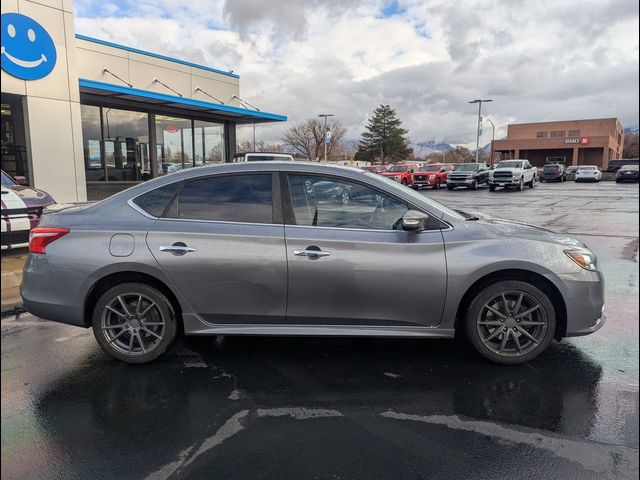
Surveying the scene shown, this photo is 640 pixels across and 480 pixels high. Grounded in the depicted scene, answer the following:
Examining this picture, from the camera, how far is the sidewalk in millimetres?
5935

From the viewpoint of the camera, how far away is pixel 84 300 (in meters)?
3.95

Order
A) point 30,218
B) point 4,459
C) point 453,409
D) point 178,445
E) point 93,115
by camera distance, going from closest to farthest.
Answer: point 4,459, point 178,445, point 453,409, point 30,218, point 93,115

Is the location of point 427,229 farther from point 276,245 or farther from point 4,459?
point 4,459

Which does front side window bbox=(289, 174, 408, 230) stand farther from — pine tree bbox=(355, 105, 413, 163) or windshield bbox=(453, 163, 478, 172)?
pine tree bbox=(355, 105, 413, 163)

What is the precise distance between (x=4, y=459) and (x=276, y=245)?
84.2 inches

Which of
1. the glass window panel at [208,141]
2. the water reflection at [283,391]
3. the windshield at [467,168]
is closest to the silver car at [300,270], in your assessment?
the water reflection at [283,391]

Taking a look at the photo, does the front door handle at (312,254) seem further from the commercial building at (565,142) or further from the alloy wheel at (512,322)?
the commercial building at (565,142)

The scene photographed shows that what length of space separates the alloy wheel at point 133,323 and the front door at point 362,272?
1.13 meters

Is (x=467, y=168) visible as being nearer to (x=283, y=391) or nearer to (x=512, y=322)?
(x=512, y=322)

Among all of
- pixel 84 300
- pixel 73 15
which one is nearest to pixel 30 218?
pixel 84 300

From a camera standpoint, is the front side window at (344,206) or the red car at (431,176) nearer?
the front side window at (344,206)

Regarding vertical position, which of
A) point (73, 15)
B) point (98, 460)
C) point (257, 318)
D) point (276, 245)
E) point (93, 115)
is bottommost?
point (98, 460)

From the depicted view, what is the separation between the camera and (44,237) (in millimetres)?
3975

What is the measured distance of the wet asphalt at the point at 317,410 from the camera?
2738 millimetres
